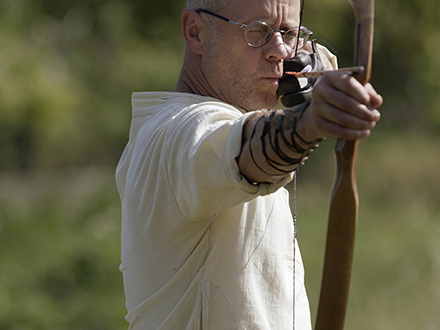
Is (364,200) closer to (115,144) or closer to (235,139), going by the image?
(115,144)

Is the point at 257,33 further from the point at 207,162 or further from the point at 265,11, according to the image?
the point at 207,162

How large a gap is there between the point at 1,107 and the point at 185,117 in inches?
248

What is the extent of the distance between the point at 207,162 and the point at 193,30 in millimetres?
525

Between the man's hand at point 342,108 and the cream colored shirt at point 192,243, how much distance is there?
192 mm

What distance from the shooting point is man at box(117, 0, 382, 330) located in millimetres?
1038

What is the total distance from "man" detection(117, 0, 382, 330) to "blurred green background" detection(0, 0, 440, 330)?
2.49 meters

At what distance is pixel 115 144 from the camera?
812 centimetres

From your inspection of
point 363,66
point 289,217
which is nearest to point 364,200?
point 289,217

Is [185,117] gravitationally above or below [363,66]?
below

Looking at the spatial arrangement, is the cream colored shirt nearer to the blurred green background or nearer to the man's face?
the man's face

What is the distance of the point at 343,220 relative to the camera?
1114 mm

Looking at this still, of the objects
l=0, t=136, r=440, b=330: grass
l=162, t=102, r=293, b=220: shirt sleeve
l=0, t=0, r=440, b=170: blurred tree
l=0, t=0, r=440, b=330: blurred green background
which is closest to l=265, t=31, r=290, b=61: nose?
l=162, t=102, r=293, b=220: shirt sleeve

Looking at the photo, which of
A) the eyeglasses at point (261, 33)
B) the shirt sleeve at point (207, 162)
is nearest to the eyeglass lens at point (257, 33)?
the eyeglasses at point (261, 33)

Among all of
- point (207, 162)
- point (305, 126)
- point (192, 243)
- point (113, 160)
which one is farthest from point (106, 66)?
point (305, 126)
